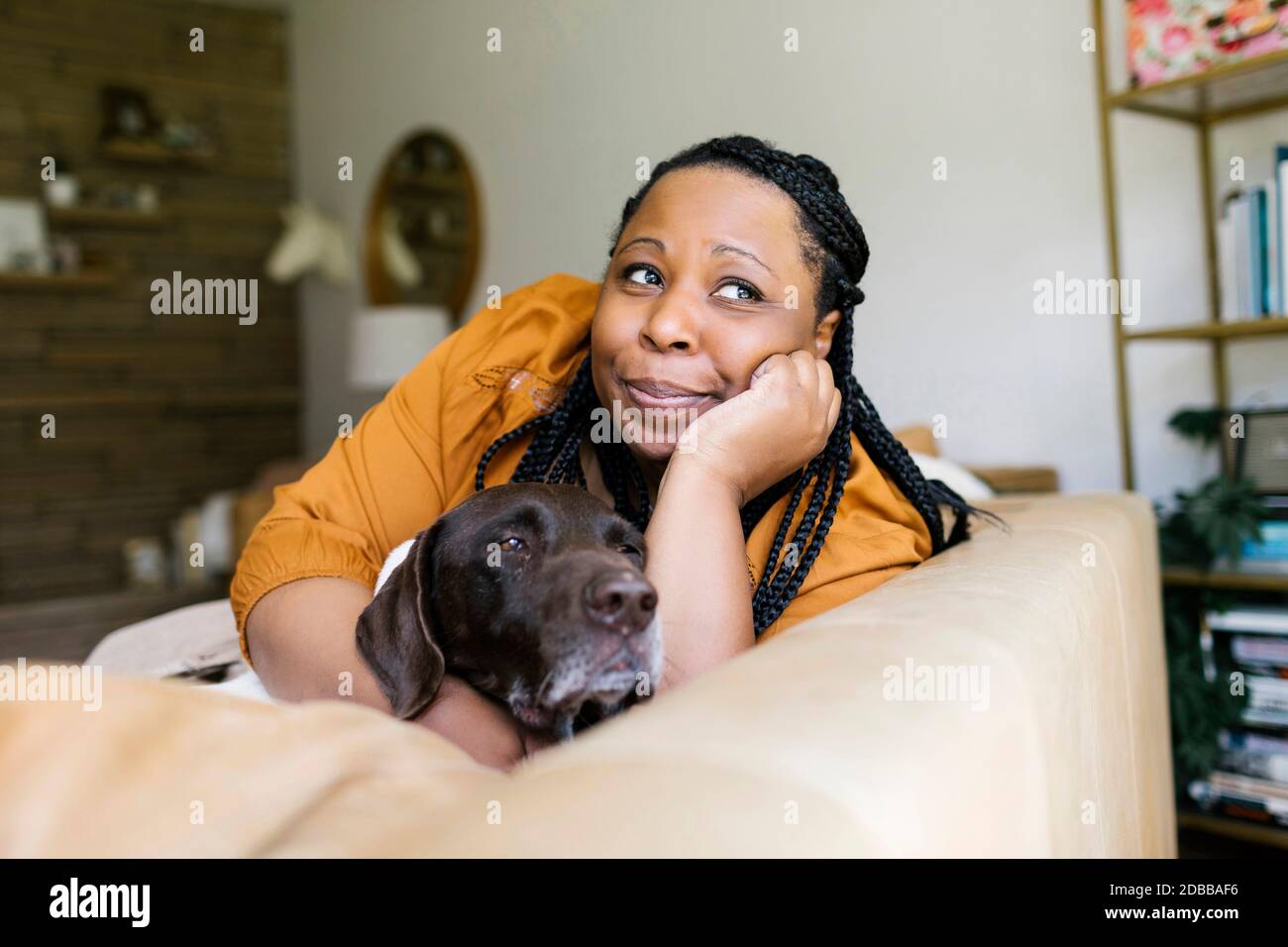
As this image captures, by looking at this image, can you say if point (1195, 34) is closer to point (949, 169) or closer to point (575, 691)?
point (949, 169)

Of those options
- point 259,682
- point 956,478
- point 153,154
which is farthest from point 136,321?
point 259,682

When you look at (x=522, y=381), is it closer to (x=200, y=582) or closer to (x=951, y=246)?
(x=951, y=246)

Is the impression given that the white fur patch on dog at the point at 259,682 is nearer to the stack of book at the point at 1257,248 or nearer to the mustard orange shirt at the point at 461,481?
the mustard orange shirt at the point at 461,481

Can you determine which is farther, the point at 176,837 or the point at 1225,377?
the point at 1225,377

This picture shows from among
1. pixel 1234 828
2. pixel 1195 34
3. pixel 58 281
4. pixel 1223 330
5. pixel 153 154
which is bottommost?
pixel 1234 828

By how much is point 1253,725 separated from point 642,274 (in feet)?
6.80

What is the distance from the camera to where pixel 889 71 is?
333 cm

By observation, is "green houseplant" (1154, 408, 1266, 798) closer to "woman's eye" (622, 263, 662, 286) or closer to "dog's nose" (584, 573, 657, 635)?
"woman's eye" (622, 263, 662, 286)

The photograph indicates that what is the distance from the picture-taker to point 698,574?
1.07m

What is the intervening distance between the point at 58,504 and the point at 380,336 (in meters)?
2.25

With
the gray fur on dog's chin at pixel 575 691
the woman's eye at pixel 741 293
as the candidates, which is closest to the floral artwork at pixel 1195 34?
the woman's eye at pixel 741 293

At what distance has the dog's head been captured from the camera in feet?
3.07

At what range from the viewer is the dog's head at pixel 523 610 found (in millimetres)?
937
